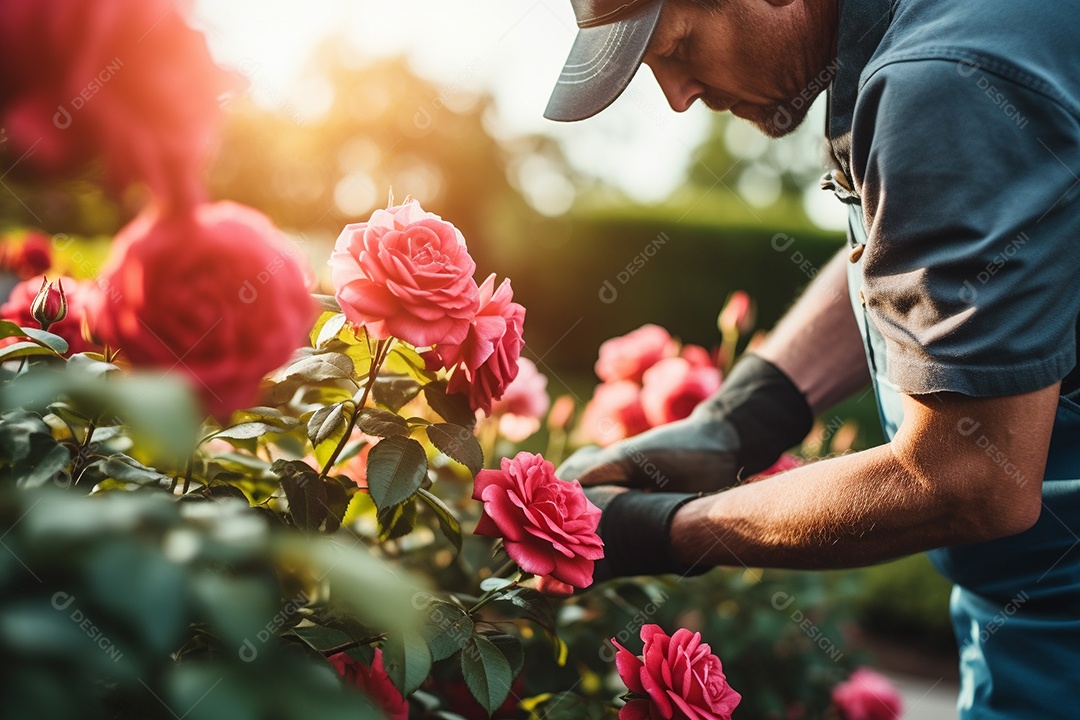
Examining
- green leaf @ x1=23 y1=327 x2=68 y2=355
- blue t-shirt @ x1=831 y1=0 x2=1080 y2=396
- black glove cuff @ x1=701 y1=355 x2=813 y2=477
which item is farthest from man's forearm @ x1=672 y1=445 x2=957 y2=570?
green leaf @ x1=23 y1=327 x2=68 y2=355

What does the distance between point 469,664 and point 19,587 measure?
0.56 m

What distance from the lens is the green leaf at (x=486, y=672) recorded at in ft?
3.28

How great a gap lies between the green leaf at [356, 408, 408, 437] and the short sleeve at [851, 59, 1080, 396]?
0.66 m

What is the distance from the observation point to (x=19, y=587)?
22.6 inches

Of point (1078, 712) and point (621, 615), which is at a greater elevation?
point (1078, 712)

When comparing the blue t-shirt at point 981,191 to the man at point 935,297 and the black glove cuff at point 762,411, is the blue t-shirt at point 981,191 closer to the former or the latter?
the man at point 935,297

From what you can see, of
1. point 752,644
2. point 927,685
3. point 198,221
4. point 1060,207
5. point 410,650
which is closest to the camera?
point 198,221

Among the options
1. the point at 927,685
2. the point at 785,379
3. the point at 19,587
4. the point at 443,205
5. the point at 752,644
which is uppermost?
the point at 19,587

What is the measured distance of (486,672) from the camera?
1.01 meters

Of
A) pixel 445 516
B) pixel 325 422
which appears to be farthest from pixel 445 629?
pixel 325 422

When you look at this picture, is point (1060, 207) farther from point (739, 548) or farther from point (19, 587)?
point (19, 587)

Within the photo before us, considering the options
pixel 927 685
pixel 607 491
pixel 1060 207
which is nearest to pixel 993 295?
pixel 1060 207

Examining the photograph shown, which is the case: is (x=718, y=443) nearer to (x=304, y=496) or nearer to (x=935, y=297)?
(x=935, y=297)

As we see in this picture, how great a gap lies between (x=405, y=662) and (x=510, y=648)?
217 mm
